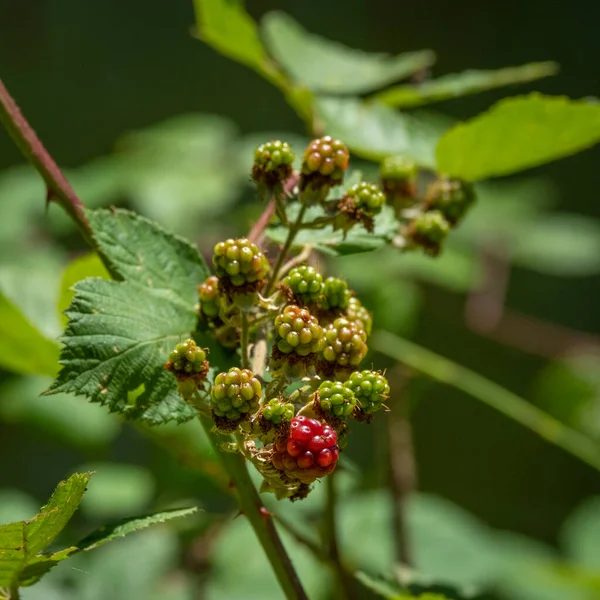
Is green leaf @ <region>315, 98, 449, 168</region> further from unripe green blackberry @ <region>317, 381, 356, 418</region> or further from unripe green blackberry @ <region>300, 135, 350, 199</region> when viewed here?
unripe green blackberry @ <region>317, 381, 356, 418</region>

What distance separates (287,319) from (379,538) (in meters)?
1.40

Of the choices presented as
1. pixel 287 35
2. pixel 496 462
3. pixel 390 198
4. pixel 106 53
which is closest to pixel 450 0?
pixel 106 53

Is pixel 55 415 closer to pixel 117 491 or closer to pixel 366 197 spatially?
pixel 117 491

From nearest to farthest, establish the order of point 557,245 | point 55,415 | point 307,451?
point 307,451
point 55,415
point 557,245

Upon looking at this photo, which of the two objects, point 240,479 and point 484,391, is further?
point 484,391

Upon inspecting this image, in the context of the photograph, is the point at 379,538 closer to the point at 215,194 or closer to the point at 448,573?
the point at 448,573

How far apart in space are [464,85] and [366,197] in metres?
0.55

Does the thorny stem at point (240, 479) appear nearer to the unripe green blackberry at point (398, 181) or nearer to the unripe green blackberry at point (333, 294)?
the unripe green blackberry at point (333, 294)

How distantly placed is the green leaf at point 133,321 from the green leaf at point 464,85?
0.61 meters

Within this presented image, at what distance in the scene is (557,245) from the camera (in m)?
2.62

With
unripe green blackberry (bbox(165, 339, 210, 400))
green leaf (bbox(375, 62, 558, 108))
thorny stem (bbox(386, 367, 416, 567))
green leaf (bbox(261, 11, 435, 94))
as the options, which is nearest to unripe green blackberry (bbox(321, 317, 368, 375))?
unripe green blackberry (bbox(165, 339, 210, 400))

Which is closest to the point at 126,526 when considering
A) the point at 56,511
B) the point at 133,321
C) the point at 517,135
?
the point at 56,511

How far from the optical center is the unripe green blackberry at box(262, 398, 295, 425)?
2.09ft

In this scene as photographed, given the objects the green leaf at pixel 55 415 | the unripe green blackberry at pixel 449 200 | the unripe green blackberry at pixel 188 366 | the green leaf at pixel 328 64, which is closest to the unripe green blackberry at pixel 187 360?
the unripe green blackberry at pixel 188 366
